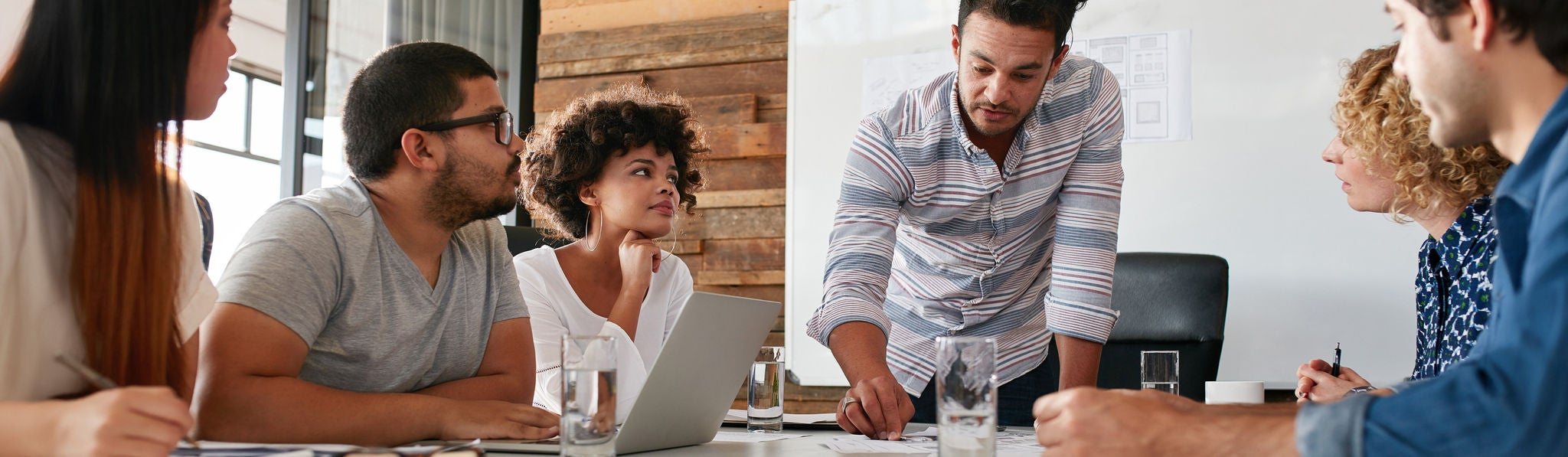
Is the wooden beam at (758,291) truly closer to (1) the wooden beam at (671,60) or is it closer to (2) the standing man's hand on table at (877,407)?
(1) the wooden beam at (671,60)

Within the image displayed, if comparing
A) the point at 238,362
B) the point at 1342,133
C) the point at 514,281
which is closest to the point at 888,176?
the point at 514,281

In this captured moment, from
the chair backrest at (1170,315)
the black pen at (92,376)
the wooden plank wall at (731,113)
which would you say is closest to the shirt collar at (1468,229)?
the chair backrest at (1170,315)

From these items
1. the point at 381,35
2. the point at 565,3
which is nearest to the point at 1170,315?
the point at 565,3

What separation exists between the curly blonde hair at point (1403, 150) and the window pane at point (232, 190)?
12.0ft

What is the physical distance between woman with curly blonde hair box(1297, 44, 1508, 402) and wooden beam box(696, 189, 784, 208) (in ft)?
6.70

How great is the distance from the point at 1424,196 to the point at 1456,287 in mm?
167

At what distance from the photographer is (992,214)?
197 centimetres

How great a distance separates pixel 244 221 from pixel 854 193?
314 cm

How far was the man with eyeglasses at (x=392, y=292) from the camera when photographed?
132 cm

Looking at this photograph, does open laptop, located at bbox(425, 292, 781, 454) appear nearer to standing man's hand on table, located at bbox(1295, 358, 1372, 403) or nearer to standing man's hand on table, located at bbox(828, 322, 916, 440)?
standing man's hand on table, located at bbox(828, 322, 916, 440)

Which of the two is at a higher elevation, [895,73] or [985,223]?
[895,73]

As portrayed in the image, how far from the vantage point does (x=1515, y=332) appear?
2.27 ft

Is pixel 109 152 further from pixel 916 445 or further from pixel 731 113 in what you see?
pixel 731 113

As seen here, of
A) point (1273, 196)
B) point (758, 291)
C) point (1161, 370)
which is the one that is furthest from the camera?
point (758, 291)
